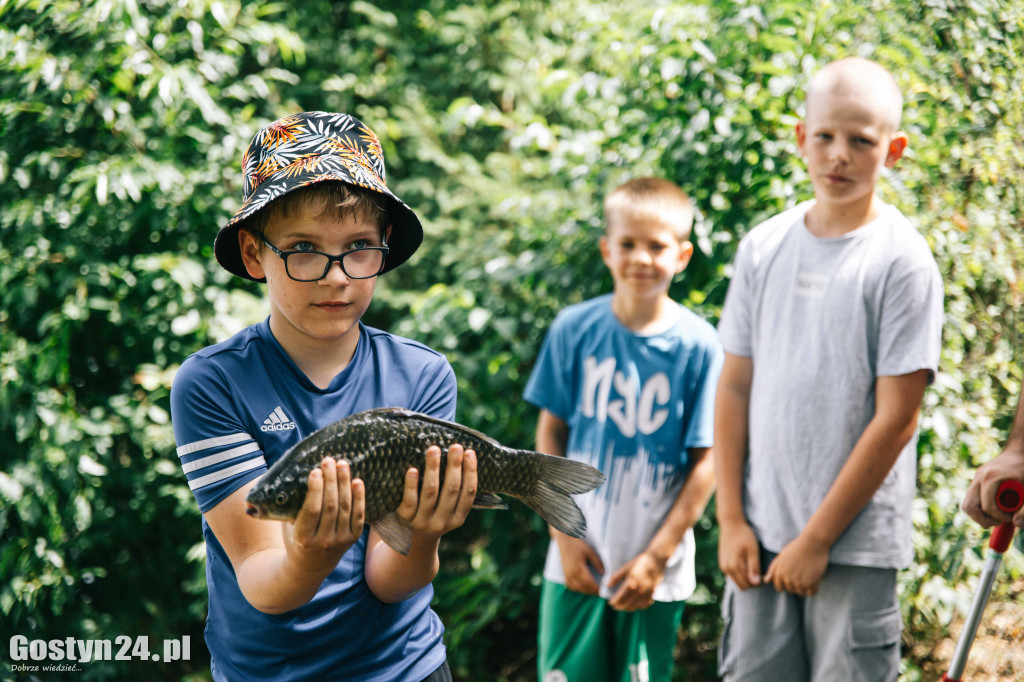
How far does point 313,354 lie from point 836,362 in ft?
5.05

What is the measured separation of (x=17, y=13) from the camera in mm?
3766

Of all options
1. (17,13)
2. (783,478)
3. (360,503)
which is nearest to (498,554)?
(783,478)

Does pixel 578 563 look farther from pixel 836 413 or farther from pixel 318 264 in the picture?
pixel 318 264

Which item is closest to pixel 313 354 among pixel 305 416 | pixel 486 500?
pixel 305 416

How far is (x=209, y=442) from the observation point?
1599 mm

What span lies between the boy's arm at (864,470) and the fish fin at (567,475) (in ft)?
3.69

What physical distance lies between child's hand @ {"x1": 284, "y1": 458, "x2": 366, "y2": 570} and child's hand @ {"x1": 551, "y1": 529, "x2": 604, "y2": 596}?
62.4 inches

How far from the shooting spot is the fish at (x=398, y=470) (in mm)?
1403

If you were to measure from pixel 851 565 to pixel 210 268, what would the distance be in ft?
10.3

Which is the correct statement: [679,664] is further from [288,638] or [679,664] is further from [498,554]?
[288,638]

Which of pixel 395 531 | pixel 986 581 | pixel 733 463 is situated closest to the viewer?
pixel 395 531

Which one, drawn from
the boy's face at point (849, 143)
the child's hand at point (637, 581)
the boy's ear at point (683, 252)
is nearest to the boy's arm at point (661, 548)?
the child's hand at point (637, 581)

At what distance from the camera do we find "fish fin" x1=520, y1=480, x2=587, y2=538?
1614mm

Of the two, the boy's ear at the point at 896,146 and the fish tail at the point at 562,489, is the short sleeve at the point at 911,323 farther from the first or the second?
the fish tail at the point at 562,489
